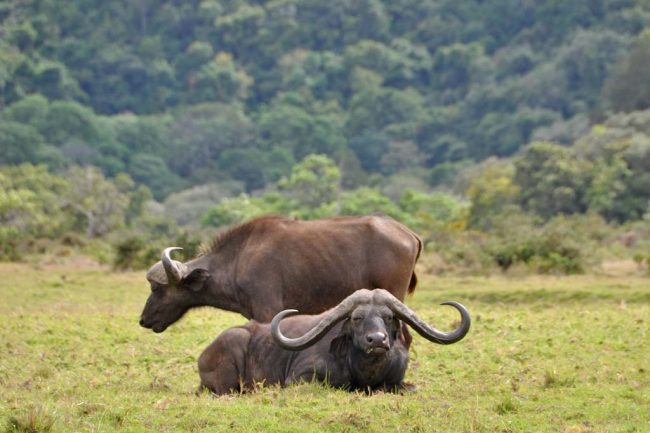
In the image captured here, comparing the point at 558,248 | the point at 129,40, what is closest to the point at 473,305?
the point at 558,248

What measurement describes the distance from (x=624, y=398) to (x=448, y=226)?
32.9 m

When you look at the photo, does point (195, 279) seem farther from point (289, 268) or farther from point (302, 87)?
point (302, 87)

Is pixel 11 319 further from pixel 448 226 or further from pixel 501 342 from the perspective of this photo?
pixel 448 226

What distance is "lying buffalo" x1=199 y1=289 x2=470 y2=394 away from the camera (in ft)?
37.1

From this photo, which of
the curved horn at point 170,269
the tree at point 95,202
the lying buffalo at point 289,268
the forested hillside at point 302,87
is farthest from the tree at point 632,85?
the curved horn at point 170,269

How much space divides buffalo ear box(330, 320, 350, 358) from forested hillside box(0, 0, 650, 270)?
186 feet

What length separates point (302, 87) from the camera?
102m

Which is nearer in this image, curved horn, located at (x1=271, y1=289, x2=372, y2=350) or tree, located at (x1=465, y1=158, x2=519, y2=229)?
curved horn, located at (x1=271, y1=289, x2=372, y2=350)

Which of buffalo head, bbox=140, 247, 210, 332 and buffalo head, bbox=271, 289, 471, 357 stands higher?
buffalo head, bbox=271, 289, 471, 357

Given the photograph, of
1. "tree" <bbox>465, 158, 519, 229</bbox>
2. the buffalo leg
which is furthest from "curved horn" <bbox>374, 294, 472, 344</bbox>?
"tree" <bbox>465, 158, 519, 229</bbox>

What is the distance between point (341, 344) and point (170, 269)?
2895mm

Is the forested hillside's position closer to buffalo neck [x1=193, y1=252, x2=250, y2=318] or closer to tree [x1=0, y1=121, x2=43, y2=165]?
tree [x1=0, y1=121, x2=43, y2=165]

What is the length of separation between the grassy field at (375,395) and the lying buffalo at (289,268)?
0.87 m

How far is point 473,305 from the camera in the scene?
21703mm
